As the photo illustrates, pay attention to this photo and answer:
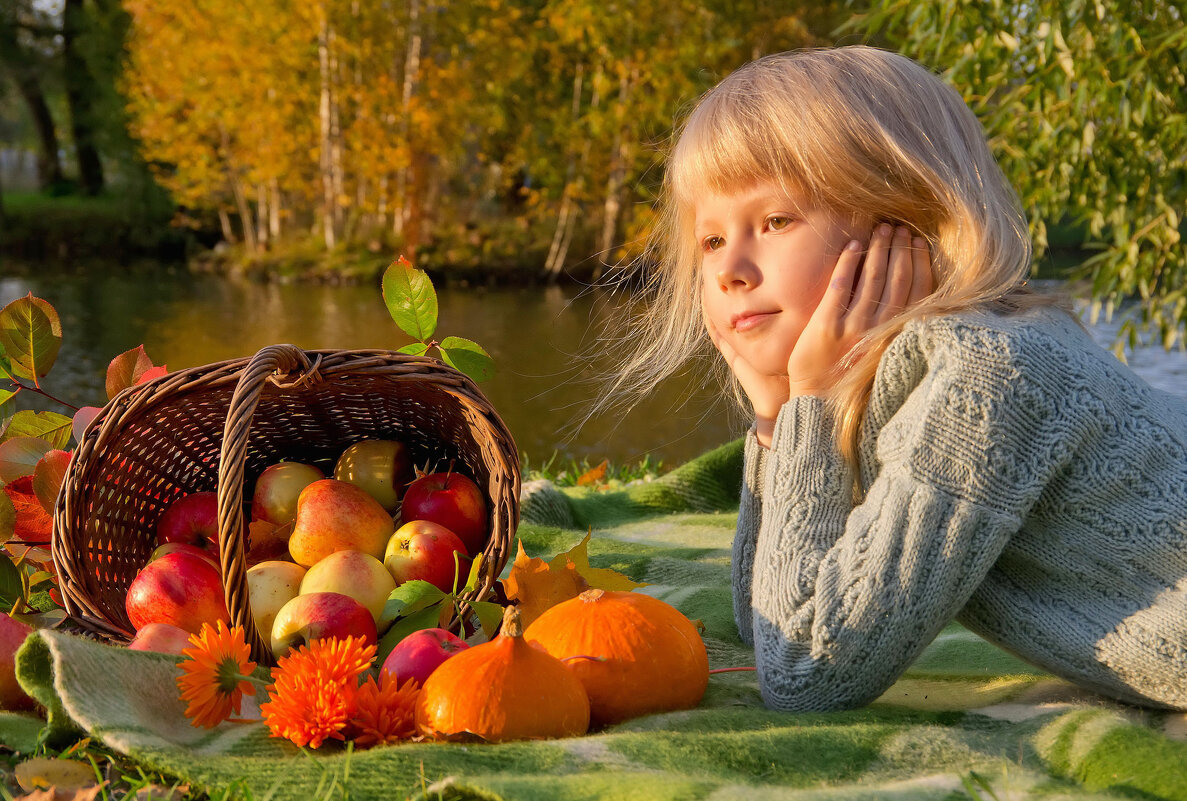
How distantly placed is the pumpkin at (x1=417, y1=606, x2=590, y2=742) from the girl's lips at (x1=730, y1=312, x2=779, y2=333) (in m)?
0.63

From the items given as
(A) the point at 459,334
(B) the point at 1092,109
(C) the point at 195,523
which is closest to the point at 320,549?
(C) the point at 195,523

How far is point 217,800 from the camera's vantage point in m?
1.09

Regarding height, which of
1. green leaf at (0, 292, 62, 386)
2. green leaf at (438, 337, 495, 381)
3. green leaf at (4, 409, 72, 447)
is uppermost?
green leaf at (0, 292, 62, 386)

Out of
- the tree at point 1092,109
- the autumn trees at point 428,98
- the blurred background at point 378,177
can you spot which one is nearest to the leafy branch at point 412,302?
the tree at point 1092,109

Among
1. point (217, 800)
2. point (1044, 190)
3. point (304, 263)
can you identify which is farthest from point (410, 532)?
point (304, 263)

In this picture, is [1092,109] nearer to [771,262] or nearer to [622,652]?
[771,262]

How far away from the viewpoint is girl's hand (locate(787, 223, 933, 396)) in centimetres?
151

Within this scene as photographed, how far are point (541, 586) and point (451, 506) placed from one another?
0.73 ft

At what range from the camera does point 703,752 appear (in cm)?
121

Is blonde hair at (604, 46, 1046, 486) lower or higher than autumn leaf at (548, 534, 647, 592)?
higher

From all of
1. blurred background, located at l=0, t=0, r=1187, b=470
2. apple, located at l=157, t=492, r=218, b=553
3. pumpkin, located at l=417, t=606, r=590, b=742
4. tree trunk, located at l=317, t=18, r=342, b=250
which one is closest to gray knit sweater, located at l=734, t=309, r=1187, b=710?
pumpkin, located at l=417, t=606, r=590, b=742

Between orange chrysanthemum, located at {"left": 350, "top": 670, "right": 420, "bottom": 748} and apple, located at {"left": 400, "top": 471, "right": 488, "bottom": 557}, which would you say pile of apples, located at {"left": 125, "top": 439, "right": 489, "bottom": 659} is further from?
orange chrysanthemum, located at {"left": 350, "top": 670, "right": 420, "bottom": 748}

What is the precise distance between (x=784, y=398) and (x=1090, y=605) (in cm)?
57

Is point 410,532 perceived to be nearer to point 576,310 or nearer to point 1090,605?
point 1090,605
